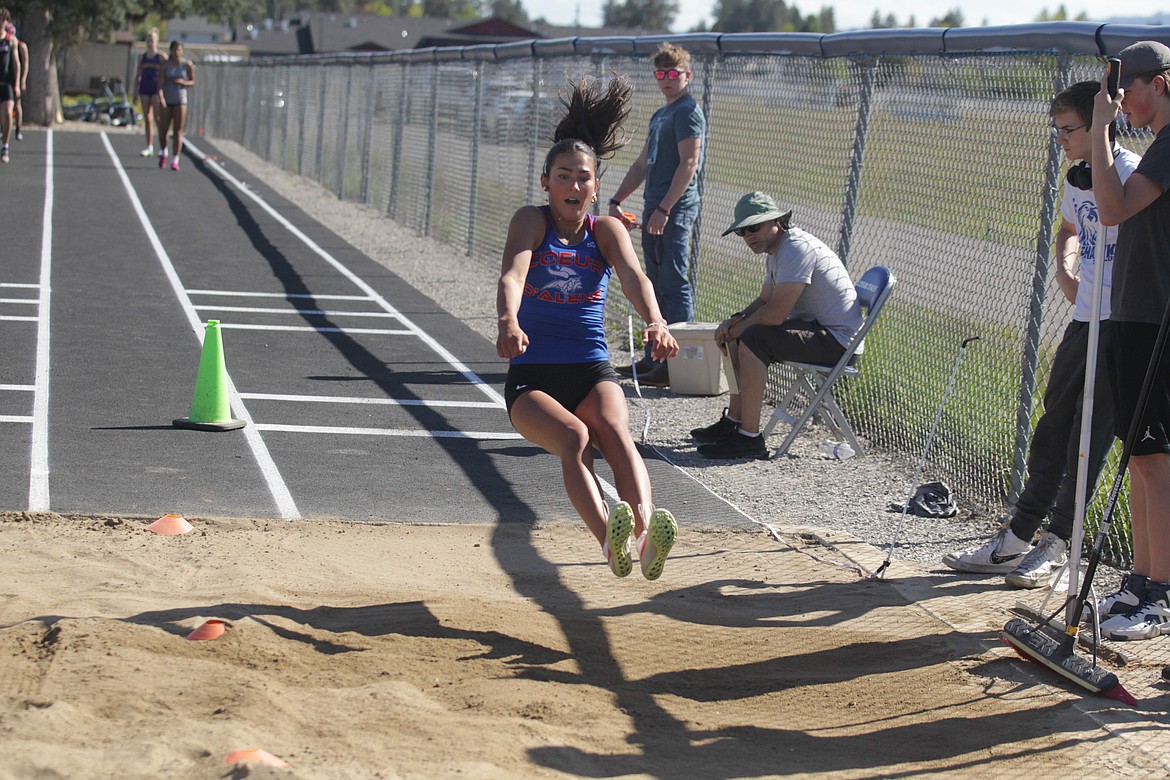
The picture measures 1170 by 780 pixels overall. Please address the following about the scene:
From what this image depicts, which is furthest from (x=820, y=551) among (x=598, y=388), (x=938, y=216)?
(x=938, y=216)

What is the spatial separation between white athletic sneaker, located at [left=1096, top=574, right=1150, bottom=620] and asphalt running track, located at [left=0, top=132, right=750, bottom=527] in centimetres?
202

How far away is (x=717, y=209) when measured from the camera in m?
12.0

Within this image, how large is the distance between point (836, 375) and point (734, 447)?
77 centimetres

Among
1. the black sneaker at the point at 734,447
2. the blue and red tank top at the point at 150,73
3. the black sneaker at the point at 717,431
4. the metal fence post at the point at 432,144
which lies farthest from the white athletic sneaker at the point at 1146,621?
the blue and red tank top at the point at 150,73

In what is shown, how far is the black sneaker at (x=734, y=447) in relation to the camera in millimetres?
8305

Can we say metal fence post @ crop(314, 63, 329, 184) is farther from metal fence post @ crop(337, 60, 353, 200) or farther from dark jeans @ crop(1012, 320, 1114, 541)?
dark jeans @ crop(1012, 320, 1114, 541)

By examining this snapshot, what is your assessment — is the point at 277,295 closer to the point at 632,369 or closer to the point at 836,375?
the point at 632,369

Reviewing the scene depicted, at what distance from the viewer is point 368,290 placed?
14.4 meters

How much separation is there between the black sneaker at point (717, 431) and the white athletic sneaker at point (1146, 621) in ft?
10.9

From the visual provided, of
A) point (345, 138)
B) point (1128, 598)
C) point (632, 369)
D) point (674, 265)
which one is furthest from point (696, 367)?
point (345, 138)

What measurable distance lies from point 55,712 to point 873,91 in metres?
6.63

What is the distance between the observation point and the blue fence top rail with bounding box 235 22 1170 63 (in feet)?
20.4

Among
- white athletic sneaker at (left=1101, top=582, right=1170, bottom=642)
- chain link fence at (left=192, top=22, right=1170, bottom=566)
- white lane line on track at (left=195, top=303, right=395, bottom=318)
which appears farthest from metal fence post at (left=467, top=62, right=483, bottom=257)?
white athletic sneaker at (left=1101, top=582, right=1170, bottom=642)

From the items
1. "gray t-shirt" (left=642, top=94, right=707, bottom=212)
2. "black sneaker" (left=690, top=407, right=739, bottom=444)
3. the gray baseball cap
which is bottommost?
"black sneaker" (left=690, top=407, right=739, bottom=444)
